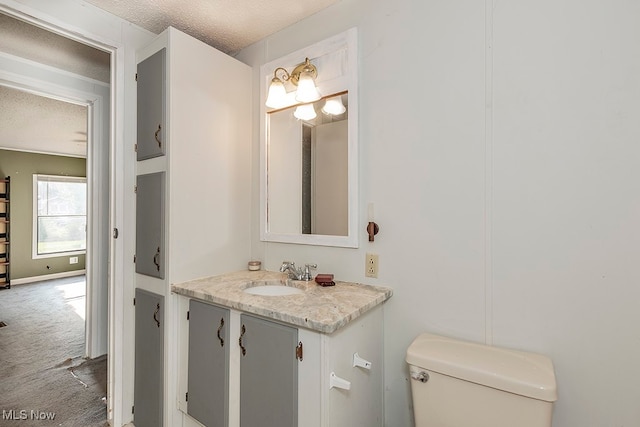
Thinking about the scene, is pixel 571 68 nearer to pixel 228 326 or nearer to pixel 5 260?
pixel 228 326

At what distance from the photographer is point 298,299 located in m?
1.37

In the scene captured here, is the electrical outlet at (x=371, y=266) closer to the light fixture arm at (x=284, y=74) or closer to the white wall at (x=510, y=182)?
the white wall at (x=510, y=182)

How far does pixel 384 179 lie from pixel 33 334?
3.87m

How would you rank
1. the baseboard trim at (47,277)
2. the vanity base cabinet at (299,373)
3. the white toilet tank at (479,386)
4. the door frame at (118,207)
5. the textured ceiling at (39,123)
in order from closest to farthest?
the white toilet tank at (479,386)
the vanity base cabinet at (299,373)
the door frame at (118,207)
the textured ceiling at (39,123)
the baseboard trim at (47,277)

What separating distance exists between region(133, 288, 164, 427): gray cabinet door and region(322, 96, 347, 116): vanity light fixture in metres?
1.36

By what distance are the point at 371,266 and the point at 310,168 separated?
0.67m

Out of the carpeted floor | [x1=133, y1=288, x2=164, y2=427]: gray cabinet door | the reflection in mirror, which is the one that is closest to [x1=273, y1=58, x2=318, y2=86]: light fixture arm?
the reflection in mirror

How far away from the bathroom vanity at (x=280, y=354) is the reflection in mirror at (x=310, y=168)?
38 centimetres

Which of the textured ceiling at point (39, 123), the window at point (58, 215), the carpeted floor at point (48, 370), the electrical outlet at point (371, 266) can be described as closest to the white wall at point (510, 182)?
the electrical outlet at point (371, 266)

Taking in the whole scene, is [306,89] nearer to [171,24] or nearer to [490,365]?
[171,24]

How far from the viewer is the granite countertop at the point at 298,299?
1.15 metres

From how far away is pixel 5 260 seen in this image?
5258mm

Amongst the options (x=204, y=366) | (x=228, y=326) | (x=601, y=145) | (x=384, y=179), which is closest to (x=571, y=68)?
(x=601, y=145)

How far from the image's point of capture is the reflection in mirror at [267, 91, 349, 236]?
1.69 meters
